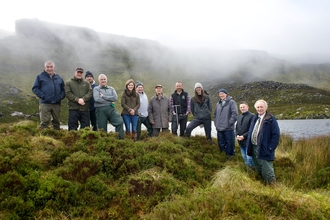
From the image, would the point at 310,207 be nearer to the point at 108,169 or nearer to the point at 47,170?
the point at 108,169

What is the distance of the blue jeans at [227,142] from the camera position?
9.82m

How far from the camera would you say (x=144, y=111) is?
35.4 ft

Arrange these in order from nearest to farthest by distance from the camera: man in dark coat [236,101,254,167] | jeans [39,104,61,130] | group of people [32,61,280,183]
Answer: group of people [32,61,280,183] → man in dark coat [236,101,254,167] → jeans [39,104,61,130]

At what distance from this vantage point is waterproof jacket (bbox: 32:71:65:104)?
338 inches

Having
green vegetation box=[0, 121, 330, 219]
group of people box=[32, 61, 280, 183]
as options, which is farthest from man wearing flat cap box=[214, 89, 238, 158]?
green vegetation box=[0, 121, 330, 219]

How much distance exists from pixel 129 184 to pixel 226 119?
17.6ft

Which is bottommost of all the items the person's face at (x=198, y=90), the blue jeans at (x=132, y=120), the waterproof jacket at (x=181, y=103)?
the blue jeans at (x=132, y=120)

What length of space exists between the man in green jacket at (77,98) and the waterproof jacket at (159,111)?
297 cm

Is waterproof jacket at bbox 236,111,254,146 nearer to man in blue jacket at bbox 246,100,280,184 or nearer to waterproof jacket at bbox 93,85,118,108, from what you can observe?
man in blue jacket at bbox 246,100,280,184

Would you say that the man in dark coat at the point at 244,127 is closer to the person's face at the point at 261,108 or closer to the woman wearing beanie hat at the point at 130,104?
the person's face at the point at 261,108

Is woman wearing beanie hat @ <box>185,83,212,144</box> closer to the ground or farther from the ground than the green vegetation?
farther from the ground

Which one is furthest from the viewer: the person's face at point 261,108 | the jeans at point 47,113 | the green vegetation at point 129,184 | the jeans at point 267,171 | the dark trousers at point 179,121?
the dark trousers at point 179,121

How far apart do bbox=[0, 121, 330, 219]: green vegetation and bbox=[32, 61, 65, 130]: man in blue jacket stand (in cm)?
68

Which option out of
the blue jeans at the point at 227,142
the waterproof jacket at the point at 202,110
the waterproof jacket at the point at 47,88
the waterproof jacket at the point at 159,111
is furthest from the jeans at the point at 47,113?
the blue jeans at the point at 227,142
